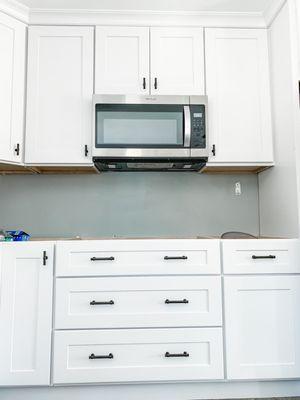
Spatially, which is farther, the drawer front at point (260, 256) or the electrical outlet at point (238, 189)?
the electrical outlet at point (238, 189)

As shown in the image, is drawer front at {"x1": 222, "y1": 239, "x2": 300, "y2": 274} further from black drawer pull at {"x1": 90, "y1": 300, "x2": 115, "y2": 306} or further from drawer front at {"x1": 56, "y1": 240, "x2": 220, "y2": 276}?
black drawer pull at {"x1": 90, "y1": 300, "x2": 115, "y2": 306}

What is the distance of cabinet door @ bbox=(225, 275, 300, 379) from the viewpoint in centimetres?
179

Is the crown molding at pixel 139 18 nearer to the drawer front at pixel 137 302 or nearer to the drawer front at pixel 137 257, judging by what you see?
the drawer front at pixel 137 257

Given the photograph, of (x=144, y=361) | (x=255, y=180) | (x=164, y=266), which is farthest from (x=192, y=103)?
(x=144, y=361)

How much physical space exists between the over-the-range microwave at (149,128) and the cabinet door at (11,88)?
1.64 feet

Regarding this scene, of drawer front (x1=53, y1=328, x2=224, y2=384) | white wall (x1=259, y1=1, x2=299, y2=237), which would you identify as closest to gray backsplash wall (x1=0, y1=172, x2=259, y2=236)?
white wall (x1=259, y1=1, x2=299, y2=237)

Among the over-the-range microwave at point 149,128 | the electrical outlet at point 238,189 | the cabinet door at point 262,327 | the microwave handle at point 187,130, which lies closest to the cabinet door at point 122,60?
the over-the-range microwave at point 149,128

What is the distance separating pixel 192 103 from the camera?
7.11 ft

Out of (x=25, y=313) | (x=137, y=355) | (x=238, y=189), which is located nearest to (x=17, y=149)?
(x=25, y=313)

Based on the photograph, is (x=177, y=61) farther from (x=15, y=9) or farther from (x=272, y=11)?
(x=15, y=9)

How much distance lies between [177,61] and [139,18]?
0.39 m

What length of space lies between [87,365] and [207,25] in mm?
2252

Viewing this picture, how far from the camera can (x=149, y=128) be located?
215cm

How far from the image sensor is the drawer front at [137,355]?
1.75 meters
